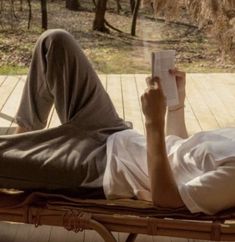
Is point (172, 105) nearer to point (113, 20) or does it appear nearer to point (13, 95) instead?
point (13, 95)

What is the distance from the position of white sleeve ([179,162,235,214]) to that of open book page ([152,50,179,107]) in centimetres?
31

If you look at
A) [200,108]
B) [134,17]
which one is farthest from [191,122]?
[134,17]

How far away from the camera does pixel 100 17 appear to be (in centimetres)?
486

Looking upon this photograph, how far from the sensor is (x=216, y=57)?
15.4 ft

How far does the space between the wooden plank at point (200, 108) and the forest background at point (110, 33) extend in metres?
0.64

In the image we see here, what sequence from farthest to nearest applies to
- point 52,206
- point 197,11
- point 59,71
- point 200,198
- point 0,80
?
point 0,80 → point 197,11 → point 59,71 → point 52,206 → point 200,198

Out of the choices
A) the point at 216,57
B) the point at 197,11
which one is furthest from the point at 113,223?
the point at 216,57

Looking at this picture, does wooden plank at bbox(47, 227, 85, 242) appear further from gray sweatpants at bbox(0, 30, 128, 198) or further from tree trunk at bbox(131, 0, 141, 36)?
tree trunk at bbox(131, 0, 141, 36)

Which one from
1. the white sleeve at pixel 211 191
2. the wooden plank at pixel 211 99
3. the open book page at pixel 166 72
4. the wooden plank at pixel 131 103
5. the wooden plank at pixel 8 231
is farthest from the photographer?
the wooden plank at pixel 211 99

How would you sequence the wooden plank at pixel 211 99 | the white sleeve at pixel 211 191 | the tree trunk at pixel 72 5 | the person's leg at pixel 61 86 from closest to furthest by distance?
the white sleeve at pixel 211 191
the person's leg at pixel 61 86
the wooden plank at pixel 211 99
the tree trunk at pixel 72 5

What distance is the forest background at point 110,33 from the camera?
455cm

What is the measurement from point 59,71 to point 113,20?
3137 mm

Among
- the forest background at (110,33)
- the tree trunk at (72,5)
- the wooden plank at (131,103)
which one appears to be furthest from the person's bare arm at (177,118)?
the tree trunk at (72,5)

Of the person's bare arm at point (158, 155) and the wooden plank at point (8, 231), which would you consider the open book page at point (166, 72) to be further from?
the wooden plank at point (8, 231)
